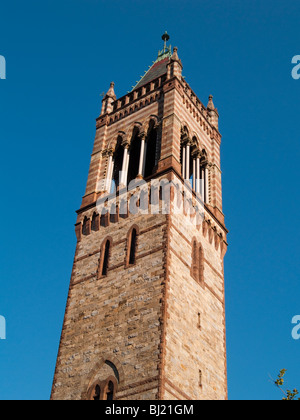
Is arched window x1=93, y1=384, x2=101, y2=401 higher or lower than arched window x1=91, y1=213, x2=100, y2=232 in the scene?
lower

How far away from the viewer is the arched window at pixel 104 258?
Answer: 26609 millimetres

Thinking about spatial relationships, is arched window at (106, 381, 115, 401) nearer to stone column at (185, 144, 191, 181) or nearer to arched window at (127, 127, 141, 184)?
stone column at (185, 144, 191, 181)

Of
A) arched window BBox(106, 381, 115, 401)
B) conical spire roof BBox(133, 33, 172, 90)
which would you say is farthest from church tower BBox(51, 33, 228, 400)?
conical spire roof BBox(133, 33, 172, 90)

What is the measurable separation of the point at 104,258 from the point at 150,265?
129 inches

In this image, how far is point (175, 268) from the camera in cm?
2480

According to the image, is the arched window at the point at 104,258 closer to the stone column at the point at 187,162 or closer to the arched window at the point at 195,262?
the arched window at the point at 195,262

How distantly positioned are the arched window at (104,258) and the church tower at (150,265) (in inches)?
2.2

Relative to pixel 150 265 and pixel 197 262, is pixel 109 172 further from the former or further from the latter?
pixel 150 265

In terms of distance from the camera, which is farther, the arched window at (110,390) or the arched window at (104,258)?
the arched window at (104,258)

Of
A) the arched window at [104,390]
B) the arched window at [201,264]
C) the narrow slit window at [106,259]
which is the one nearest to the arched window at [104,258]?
the narrow slit window at [106,259]

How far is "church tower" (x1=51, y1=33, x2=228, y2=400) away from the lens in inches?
887

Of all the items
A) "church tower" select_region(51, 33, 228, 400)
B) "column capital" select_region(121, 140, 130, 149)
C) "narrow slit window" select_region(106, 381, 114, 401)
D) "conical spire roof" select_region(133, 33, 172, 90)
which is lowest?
"narrow slit window" select_region(106, 381, 114, 401)

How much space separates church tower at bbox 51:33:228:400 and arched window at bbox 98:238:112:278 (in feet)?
0.18
